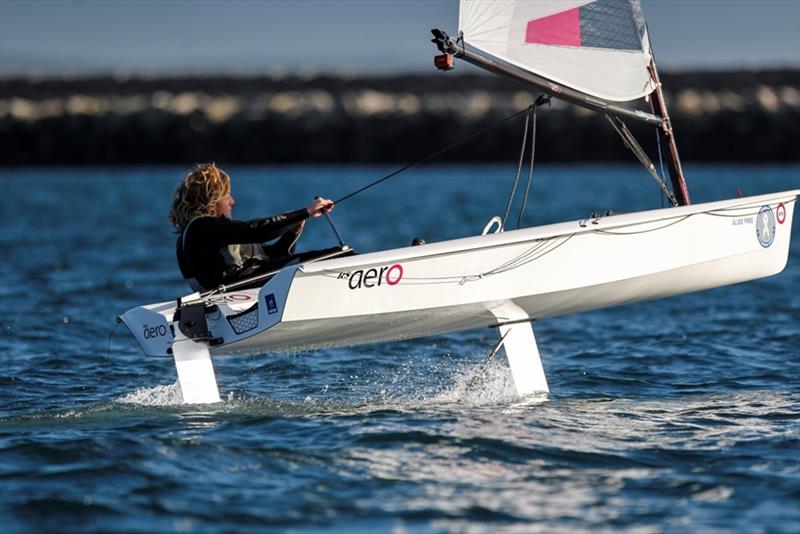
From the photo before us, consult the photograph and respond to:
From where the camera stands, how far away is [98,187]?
1388 inches

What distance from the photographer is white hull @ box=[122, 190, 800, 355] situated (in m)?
6.87

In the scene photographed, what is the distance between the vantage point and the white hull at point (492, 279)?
6.87 meters

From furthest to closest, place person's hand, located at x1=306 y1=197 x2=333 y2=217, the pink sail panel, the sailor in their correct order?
the pink sail panel → the sailor → person's hand, located at x1=306 y1=197 x2=333 y2=217

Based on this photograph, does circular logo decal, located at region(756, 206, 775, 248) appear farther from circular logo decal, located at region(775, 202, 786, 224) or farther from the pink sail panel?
the pink sail panel

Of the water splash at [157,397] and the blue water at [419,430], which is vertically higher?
the water splash at [157,397]

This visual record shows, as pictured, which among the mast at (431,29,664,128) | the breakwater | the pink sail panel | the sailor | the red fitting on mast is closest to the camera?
the sailor

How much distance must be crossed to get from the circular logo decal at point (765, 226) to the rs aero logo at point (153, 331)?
3.80m

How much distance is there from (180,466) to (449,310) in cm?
197

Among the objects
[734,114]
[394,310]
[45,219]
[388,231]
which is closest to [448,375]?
[394,310]

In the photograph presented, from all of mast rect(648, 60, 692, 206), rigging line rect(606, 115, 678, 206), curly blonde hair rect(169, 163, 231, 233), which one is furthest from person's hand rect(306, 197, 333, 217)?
mast rect(648, 60, 692, 206)

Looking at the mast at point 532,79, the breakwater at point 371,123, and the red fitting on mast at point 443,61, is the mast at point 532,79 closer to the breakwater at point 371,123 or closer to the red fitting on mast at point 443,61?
the red fitting on mast at point 443,61

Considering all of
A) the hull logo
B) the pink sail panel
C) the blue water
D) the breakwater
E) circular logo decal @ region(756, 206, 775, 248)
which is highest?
the breakwater

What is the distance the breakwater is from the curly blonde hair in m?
30.3

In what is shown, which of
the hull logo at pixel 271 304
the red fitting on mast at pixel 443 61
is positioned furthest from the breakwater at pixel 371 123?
the hull logo at pixel 271 304
